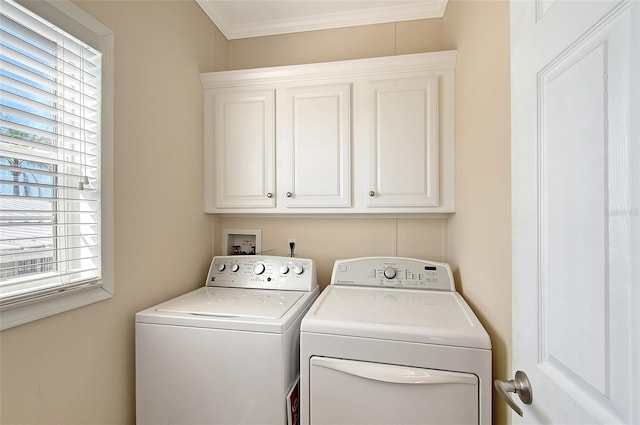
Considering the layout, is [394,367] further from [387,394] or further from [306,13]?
[306,13]

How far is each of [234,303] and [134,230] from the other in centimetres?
60

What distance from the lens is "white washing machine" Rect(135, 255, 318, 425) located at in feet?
3.78

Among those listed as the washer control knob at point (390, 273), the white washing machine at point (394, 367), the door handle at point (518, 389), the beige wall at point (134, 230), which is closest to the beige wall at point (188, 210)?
the beige wall at point (134, 230)

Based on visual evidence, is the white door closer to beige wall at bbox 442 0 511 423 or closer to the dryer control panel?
beige wall at bbox 442 0 511 423

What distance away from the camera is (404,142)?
167 cm

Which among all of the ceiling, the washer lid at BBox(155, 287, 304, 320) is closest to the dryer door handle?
the washer lid at BBox(155, 287, 304, 320)

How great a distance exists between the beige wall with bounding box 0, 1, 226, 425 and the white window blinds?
0.36 ft

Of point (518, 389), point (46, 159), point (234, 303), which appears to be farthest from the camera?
point (234, 303)

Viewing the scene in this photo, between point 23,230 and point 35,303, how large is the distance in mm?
245

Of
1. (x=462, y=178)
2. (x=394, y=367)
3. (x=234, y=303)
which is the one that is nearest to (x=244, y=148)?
(x=234, y=303)

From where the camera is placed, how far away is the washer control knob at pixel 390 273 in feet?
5.57

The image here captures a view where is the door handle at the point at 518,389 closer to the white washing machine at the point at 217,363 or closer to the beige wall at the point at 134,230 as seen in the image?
the white washing machine at the point at 217,363

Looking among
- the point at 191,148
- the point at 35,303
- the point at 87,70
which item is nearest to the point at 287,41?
the point at 191,148

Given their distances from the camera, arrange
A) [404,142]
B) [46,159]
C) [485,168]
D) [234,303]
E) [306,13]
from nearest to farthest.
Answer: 1. [46,159]
2. [485,168]
3. [234,303]
4. [404,142]
5. [306,13]
